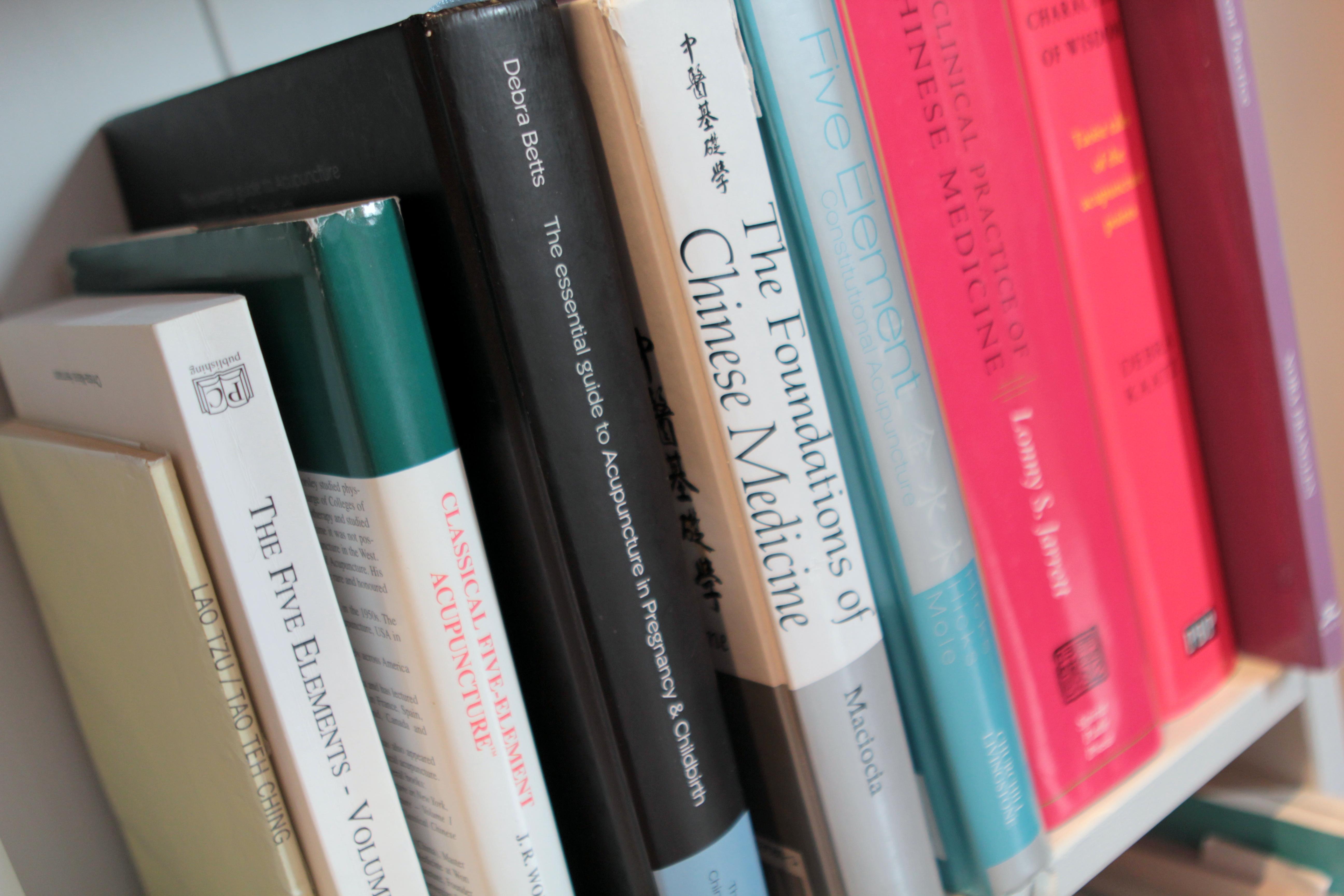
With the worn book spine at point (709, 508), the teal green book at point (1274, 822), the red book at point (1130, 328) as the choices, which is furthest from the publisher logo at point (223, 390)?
the teal green book at point (1274, 822)

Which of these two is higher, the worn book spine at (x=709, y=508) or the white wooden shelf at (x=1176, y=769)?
the worn book spine at (x=709, y=508)

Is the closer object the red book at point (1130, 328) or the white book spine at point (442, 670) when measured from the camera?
the white book spine at point (442, 670)

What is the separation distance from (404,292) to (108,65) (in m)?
0.30

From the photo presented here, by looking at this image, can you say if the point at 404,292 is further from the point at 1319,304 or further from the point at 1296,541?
the point at 1319,304

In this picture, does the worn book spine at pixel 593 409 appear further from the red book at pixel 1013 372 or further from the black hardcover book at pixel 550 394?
the red book at pixel 1013 372

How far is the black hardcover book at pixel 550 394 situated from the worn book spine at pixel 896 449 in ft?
0.24

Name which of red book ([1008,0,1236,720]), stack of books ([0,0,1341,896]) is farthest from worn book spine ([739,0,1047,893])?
red book ([1008,0,1236,720])

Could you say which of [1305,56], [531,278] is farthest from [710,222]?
[1305,56]

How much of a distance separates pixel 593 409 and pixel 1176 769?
362mm

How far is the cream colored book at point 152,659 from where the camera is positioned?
0.96 ft

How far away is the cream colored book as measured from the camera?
294 mm

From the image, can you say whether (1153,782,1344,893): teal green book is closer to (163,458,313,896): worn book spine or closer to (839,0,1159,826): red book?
(839,0,1159,826): red book

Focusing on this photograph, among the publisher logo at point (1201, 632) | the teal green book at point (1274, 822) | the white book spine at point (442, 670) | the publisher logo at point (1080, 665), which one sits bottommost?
the teal green book at point (1274, 822)

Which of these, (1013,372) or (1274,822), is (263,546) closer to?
(1013,372)
